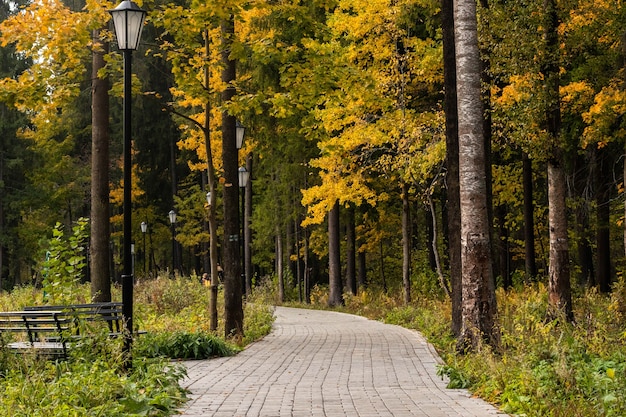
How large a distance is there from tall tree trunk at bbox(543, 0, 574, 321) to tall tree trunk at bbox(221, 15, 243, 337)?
6.39 metres

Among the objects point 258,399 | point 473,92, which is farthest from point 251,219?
point 258,399

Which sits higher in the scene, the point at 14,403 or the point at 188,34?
the point at 188,34

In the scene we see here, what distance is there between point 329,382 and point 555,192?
312 inches

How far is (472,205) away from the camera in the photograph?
12031 millimetres

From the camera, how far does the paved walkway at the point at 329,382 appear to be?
852 centimetres

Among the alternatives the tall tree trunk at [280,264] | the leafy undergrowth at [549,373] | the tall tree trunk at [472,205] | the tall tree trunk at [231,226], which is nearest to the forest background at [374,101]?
the tall tree trunk at [280,264]

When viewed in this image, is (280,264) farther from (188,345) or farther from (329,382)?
(329,382)

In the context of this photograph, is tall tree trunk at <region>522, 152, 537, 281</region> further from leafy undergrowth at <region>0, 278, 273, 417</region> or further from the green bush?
the green bush

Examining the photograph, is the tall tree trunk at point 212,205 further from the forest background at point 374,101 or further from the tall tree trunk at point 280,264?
the tall tree trunk at point 280,264

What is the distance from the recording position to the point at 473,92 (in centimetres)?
1229

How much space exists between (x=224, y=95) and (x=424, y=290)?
13489 mm

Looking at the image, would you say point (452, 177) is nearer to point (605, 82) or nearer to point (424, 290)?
point (605, 82)

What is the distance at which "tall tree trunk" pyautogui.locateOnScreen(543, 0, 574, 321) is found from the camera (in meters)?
16.6

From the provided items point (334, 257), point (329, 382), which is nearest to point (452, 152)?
point (329, 382)
